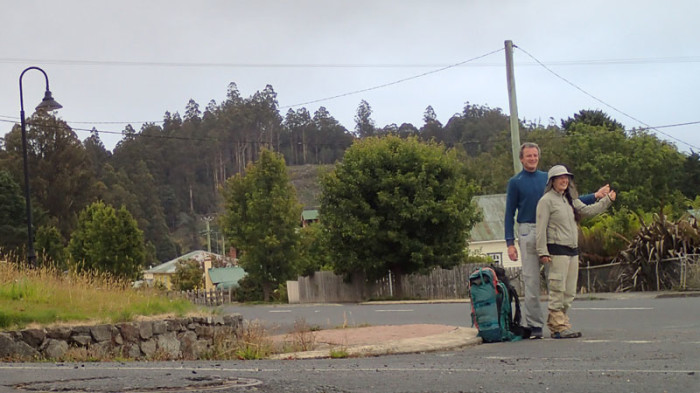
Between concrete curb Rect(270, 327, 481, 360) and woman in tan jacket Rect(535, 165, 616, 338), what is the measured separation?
3.29ft

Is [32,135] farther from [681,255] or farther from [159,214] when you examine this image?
[681,255]

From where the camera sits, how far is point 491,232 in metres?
60.4

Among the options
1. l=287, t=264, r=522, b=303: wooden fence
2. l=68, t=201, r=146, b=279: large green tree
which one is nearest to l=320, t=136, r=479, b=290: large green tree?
l=287, t=264, r=522, b=303: wooden fence

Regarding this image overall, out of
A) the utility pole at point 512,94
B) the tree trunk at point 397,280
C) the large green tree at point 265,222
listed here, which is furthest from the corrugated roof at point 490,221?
the utility pole at point 512,94

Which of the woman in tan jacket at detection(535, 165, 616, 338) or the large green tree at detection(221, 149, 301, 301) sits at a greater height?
the large green tree at detection(221, 149, 301, 301)

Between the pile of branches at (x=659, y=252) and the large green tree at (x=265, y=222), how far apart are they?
26907mm

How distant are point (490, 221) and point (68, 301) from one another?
5015 cm

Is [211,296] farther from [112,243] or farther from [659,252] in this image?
[659,252]

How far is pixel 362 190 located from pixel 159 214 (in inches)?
2723

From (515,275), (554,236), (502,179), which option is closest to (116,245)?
(515,275)

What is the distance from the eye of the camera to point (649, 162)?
66.6 meters

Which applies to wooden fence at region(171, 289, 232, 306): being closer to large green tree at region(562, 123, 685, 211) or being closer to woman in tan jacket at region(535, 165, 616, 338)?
large green tree at region(562, 123, 685, 211)

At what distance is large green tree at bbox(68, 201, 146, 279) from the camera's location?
44.3 m

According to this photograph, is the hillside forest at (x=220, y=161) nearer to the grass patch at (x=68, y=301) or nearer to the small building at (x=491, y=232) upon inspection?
the small building at (x=491, y=232)
